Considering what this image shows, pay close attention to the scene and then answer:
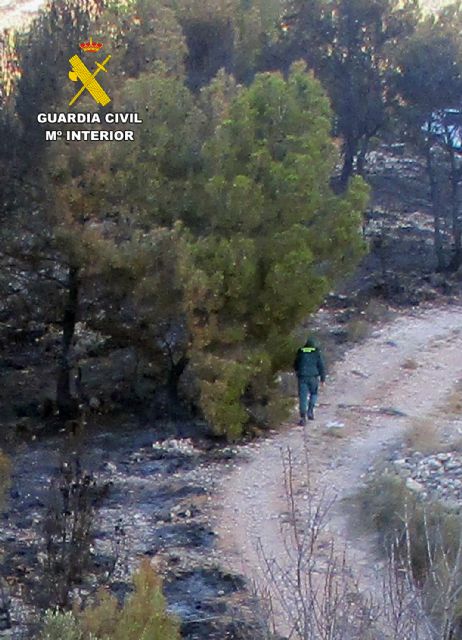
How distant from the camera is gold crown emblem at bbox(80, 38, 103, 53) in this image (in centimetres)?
1512

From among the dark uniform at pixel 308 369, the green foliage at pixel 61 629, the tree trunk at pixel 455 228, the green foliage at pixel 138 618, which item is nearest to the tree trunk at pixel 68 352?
the dark uniform at pixel 308 369

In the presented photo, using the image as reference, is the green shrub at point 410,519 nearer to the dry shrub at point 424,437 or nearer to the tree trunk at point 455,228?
the dry shrub at point 424,437

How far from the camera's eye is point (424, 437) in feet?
44.0

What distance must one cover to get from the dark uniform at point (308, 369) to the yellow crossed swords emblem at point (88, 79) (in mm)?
4574

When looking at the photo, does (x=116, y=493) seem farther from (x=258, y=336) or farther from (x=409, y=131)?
(x=409, y=131)

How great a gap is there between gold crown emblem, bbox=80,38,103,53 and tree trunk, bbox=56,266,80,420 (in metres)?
3.23

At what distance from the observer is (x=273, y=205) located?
47.1 ft

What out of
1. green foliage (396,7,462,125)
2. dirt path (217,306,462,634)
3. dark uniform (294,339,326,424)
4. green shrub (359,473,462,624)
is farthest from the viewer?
green foliage (396,7,462,125)

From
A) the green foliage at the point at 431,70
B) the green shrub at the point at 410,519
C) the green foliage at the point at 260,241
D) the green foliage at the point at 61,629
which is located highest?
the green foliage at the point at 431,70

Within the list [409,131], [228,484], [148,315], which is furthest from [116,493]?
[409,131]

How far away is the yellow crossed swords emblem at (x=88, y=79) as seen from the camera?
14922 millimetres

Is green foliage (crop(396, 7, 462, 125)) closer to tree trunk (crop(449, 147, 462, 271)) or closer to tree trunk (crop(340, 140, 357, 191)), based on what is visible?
tree trunk (crop(449, 147, 462, 271))

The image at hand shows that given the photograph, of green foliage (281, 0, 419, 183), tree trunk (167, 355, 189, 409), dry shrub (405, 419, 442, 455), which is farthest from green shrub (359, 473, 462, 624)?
green foliage (281, 0, 419, 183)

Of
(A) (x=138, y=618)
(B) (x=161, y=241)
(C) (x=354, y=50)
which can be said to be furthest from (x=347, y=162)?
(A) (x=138, y=618)
